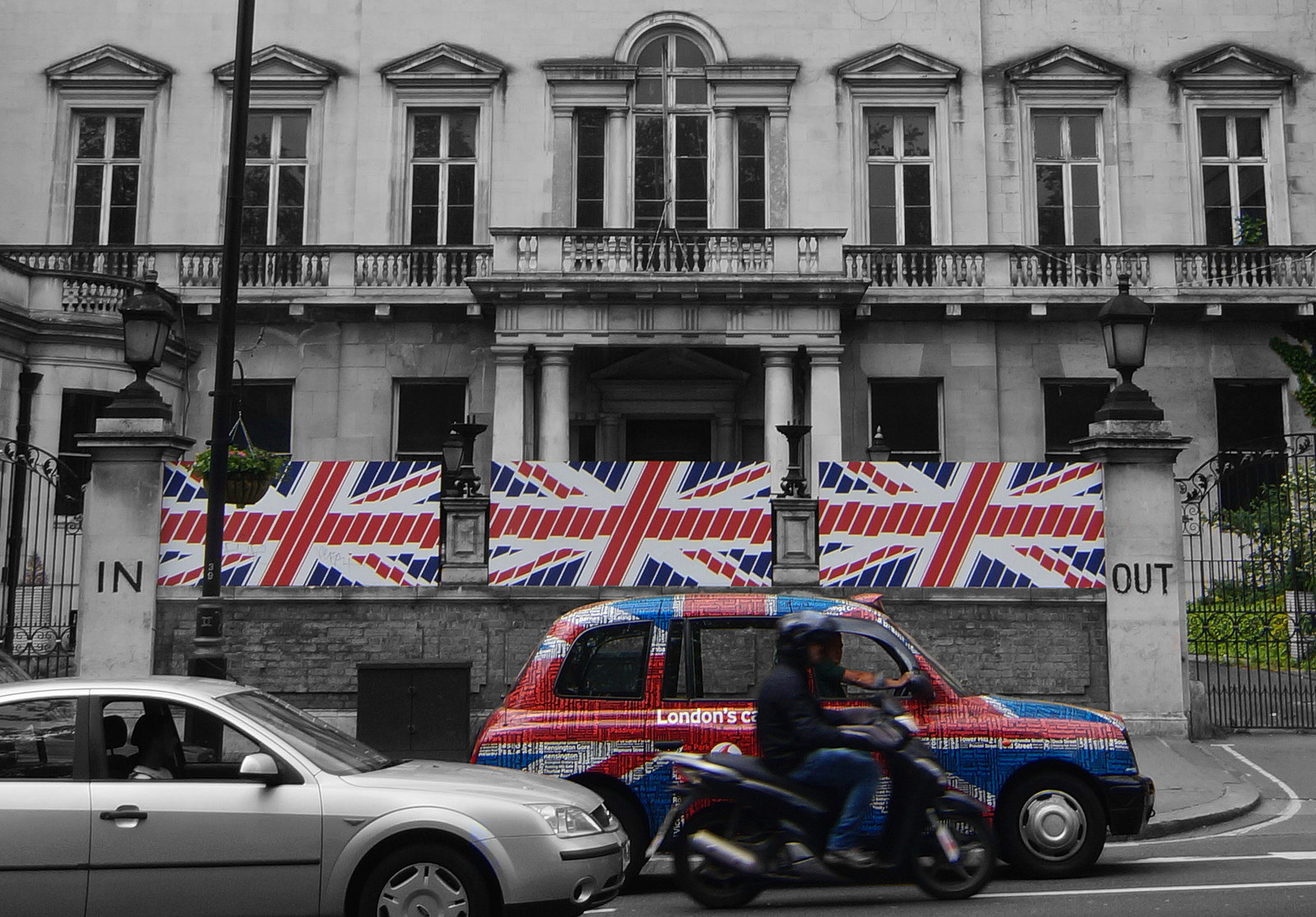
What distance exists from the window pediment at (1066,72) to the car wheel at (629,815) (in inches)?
900

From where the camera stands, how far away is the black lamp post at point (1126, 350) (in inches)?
A: 548

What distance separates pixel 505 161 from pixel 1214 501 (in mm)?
16262

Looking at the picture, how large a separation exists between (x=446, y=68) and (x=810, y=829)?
23.2 metres

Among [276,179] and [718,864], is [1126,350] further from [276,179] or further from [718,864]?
[276,179]

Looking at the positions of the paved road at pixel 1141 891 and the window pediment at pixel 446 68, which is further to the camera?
the window pediment at pixel 446 68

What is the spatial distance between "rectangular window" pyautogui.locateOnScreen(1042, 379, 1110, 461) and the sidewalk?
13650mm

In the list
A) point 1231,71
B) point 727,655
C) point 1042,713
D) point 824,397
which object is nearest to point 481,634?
point 727,655

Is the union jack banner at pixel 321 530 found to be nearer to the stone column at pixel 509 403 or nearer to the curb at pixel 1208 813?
the curb at pixel 1208 813

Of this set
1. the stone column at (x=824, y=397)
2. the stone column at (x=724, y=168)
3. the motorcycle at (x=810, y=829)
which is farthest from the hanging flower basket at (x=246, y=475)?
the stone column at (x=724, y=168)

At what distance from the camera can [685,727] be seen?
8.07m

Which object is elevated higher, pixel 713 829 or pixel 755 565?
pixel 755 565

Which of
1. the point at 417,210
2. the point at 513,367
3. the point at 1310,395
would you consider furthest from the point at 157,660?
the point at 1310,395

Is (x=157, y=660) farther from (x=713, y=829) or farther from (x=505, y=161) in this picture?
(x=505, y=161)

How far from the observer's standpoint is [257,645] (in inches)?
536
